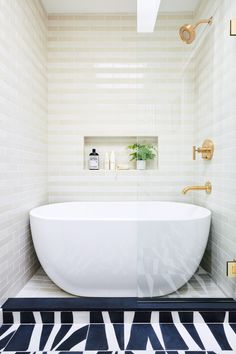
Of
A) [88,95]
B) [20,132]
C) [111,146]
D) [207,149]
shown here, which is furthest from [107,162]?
[207,149]

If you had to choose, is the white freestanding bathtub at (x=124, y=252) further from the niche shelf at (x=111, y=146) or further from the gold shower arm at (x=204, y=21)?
the gold shower arm at (x=204, y=21)

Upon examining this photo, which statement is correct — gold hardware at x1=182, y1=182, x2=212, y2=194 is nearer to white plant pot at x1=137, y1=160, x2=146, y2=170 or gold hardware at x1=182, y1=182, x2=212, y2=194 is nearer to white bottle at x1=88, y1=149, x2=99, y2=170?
white plant pot at x1=137, y1=160, x2=146, y2=170

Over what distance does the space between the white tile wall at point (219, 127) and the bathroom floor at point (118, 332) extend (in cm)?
35

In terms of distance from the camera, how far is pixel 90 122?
2891 mm

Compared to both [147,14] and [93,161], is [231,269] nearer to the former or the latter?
[93,161]

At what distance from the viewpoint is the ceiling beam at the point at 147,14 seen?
6.51 ft

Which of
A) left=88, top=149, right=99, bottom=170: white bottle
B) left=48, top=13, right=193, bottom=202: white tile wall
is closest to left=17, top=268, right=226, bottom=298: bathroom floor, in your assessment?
left=48, top=13, right=193, bottom=202: white tile wall

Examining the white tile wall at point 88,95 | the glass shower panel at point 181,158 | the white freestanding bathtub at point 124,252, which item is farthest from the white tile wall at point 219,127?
the white tile wall at point 88,95

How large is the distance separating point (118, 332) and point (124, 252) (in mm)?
479

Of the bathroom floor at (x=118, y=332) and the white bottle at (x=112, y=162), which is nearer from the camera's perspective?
the bathroom floor at (x=118, y=332)

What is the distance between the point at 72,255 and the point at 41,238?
10.5 inches

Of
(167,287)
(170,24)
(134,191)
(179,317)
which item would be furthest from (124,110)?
(179,317)

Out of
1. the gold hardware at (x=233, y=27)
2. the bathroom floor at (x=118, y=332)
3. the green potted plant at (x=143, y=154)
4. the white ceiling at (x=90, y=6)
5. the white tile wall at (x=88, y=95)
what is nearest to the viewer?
the bathroom floor at (x=118, y=332)

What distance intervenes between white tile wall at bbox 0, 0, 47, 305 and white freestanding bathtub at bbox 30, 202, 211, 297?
0.29m
